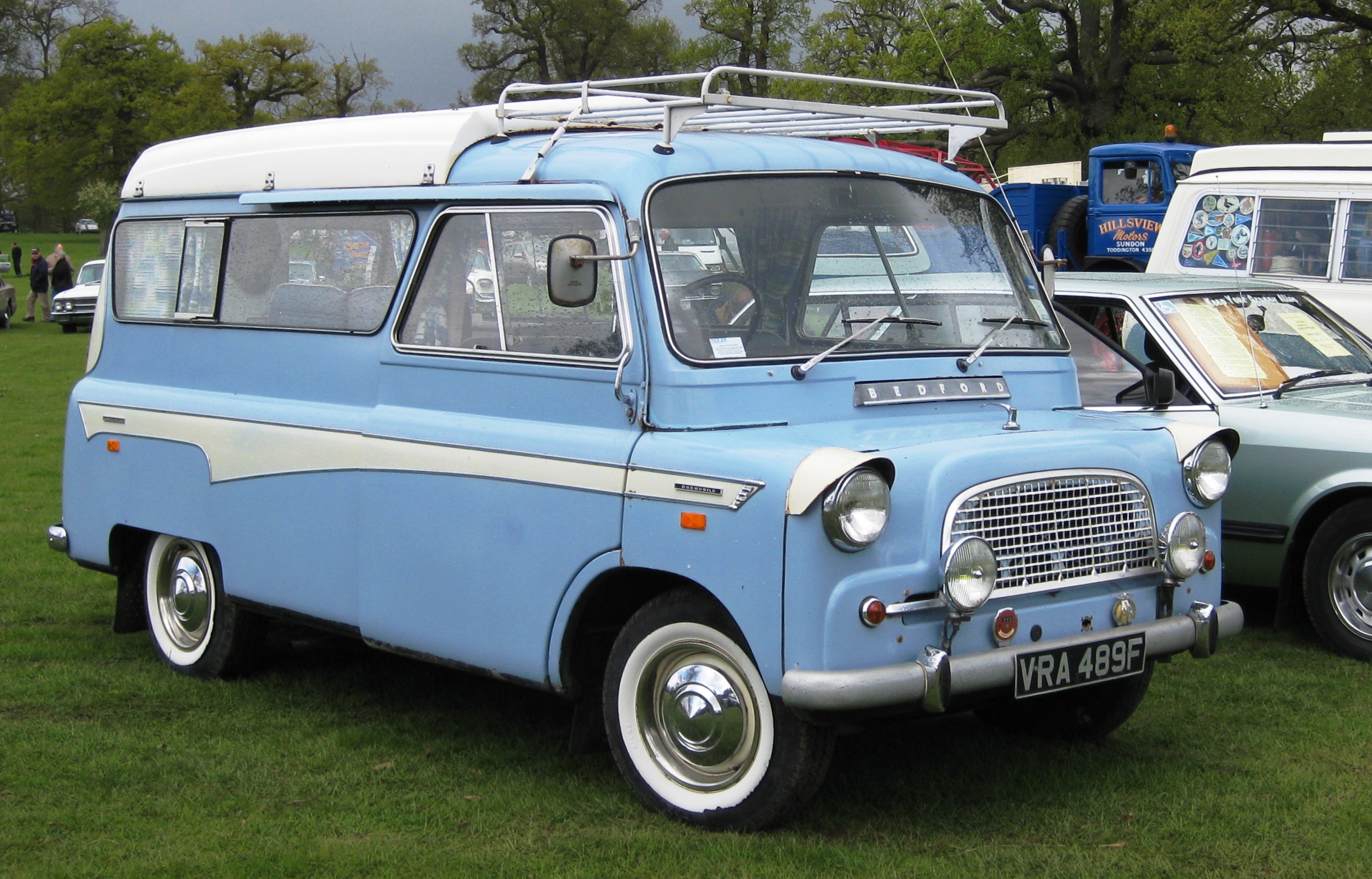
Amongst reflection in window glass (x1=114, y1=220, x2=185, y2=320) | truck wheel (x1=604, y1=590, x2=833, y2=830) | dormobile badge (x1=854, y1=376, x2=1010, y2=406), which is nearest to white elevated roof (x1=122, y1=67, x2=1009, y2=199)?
reflection in window glass (x1=114, y1=220, x2=185, y2=320)

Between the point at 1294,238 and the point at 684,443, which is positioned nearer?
the point at 684,443

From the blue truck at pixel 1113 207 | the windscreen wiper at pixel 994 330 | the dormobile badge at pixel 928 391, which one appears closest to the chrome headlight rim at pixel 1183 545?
the dormobile badge at pixel 928 391

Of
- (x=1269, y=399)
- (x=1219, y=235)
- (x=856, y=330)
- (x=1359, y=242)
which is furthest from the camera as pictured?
(x=1219, y=235)

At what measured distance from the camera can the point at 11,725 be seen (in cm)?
607

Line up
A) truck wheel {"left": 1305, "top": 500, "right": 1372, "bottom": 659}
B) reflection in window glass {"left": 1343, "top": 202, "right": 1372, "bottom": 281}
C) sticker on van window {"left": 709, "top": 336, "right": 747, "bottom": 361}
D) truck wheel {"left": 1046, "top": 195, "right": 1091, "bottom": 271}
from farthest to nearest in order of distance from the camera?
truck wheel {"left": 1046, "top": 195, "right": 1091, "bottom": 271} < reflection in window glass {"left": 1343, "top": 202, "right": 1372, "bottom": 281} < truck wheel {"left": 1305, "top": 500, "right": 1372, "bottom": 659} < sticker on van window {"left": 709, "top": 336, "right": 747, "bottom": 361}

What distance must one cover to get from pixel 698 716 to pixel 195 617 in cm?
315

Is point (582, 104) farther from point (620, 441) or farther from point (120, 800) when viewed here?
point (120, 800)

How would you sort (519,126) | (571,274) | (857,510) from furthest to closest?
(519,126) → (571,274) → (857,510)

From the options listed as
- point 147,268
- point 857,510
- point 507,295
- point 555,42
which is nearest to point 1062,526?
point 857,510

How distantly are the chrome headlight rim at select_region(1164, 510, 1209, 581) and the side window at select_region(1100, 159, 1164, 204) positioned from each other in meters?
18.0

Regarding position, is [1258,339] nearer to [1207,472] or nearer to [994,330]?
[994,330]

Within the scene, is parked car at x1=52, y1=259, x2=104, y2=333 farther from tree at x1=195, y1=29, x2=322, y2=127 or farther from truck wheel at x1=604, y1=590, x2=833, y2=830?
tree at x1=195, y1=29, x2=322, y2=127

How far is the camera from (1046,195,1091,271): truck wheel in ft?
76.1

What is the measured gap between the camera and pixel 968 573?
444 cm
